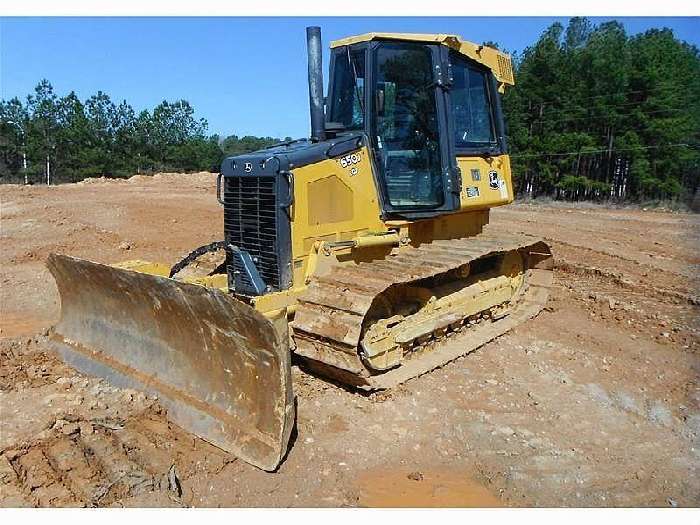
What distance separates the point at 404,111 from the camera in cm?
561

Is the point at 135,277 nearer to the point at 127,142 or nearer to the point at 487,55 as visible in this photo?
the point at 487,55

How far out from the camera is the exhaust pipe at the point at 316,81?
5339 mm

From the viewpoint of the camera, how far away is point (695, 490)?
363 cm

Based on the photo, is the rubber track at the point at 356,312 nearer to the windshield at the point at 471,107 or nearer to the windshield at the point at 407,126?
the windshield at the point at 407,126

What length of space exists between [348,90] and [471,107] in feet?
4.51

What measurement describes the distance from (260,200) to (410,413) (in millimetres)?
2057

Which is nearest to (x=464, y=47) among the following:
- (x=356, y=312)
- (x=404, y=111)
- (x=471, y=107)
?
(x=471, y=107)

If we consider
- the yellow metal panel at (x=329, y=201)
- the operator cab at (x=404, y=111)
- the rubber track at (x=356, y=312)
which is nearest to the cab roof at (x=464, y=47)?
the operator cab at (x=404, y=111)

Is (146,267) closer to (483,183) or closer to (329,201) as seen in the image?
(329,201)

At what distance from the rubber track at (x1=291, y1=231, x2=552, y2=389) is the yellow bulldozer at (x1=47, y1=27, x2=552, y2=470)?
16mm

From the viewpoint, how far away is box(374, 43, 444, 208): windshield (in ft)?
18.0

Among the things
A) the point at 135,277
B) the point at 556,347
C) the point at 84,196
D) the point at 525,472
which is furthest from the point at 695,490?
the point at 84,196

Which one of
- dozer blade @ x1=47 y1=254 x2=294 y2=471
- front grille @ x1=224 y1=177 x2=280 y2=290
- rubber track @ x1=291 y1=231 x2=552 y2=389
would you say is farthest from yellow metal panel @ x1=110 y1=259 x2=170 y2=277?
rubber track @ x1=291 y1=231 x2=552 y2=389

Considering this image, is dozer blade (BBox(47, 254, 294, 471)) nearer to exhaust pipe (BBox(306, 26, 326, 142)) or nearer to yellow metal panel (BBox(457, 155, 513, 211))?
exhaust pipe (BBox(306, 26, 326, 142))
